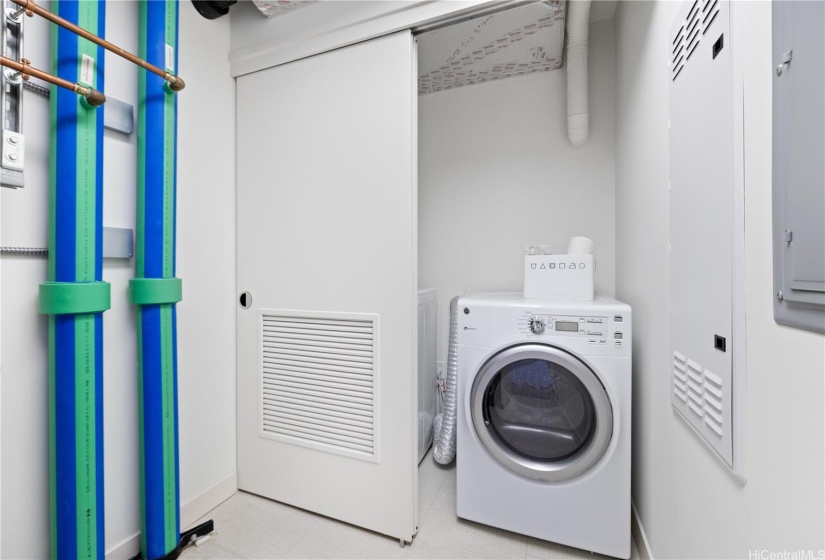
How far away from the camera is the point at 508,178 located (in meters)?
2.12

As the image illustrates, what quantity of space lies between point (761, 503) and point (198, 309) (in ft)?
6.28

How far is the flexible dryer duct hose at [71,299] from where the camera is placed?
103cm

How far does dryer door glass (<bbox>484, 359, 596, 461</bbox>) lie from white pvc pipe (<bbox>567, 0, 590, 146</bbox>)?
4.30 feet

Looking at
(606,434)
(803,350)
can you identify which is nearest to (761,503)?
(803,350)

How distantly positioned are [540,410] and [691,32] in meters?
1.31

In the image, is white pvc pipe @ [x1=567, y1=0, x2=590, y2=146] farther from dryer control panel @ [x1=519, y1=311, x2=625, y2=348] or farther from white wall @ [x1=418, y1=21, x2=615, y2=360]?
dryer control panel @ [x1=519, y1=311, x2=625, y2=348]

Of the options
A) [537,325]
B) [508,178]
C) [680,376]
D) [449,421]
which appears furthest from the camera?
[508,178]

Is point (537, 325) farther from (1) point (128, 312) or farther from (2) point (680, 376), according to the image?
(1) point (128, 312)

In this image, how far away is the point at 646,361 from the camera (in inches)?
51.4

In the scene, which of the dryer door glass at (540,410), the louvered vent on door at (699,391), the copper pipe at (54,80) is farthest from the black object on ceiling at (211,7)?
the louvered vent on door at (699,391)

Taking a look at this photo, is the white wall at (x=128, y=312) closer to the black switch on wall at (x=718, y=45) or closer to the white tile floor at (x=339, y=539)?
the white tile floor at (x=339, y=539)

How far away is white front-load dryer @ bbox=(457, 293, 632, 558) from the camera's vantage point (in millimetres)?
1293

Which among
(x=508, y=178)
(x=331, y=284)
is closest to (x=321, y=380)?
(x=331, y=284)

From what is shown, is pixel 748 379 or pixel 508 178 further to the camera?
pixel 508 178
